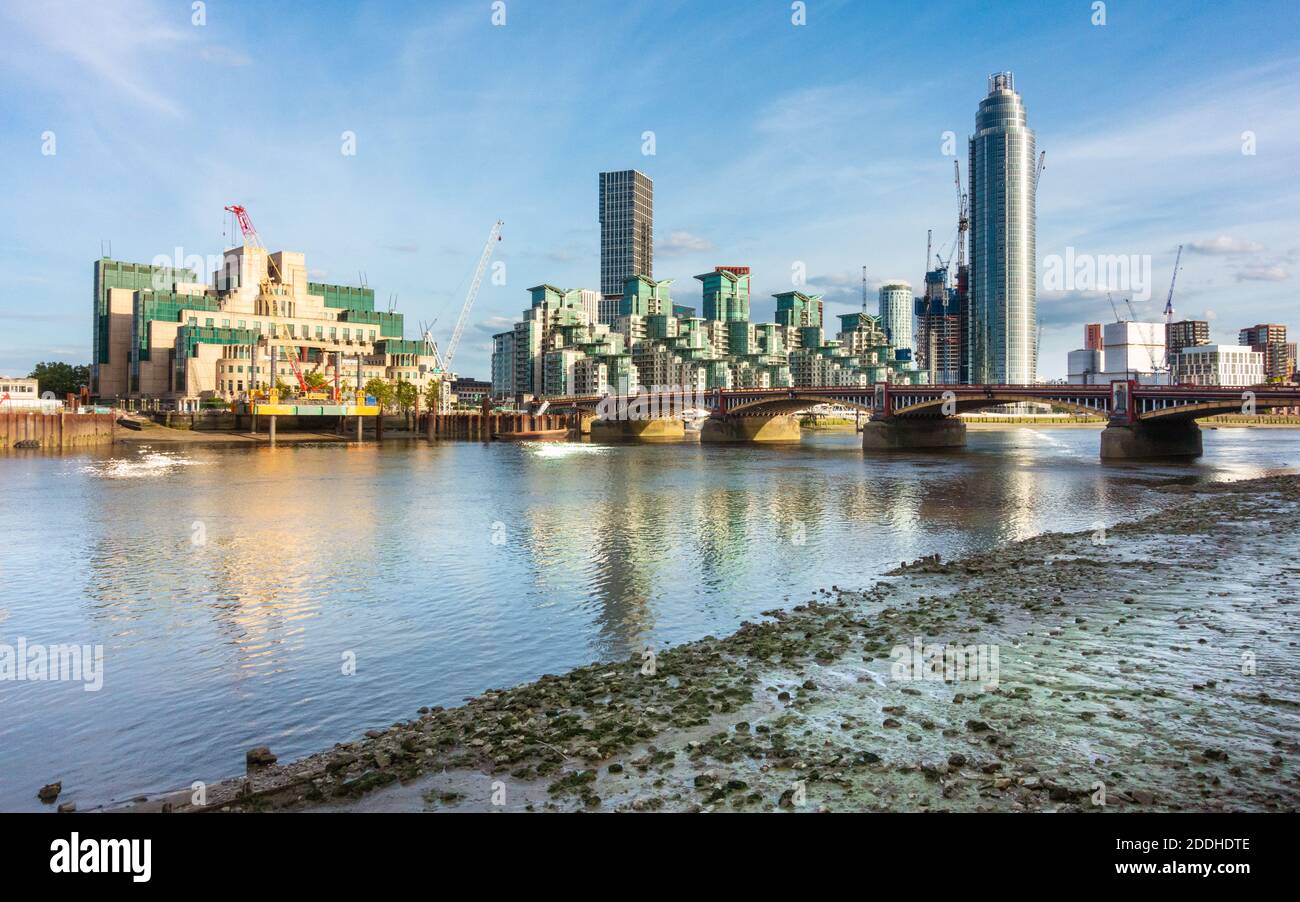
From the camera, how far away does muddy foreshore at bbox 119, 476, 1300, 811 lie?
32.7ft

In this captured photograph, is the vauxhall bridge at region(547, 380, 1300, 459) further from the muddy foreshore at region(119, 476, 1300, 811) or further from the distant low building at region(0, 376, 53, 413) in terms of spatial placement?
the distant low building at region(0, 376, 53, 413)

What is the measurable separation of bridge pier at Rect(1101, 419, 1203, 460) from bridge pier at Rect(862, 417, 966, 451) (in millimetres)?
31929

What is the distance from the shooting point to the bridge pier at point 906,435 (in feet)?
405

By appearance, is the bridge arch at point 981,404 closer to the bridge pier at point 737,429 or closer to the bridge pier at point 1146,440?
the bridge pier at point 1146,440

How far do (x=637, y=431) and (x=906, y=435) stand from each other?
220 ft

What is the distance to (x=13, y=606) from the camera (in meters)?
24.5

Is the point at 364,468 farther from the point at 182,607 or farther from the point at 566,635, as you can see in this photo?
the point at 566,635

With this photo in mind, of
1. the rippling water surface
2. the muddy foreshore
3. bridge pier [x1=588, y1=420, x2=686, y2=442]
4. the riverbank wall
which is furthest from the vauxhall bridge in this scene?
the riverbank wall

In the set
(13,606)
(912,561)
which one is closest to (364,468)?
(13,606)

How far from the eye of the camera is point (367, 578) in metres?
28.5

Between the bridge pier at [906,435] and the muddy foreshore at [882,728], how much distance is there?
104150 mm

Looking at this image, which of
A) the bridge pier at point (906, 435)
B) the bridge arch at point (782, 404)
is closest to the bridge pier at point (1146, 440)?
the bridge pier at point (906, 435)

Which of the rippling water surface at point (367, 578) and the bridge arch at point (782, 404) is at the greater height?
the bridge arch at point (782, 404)
